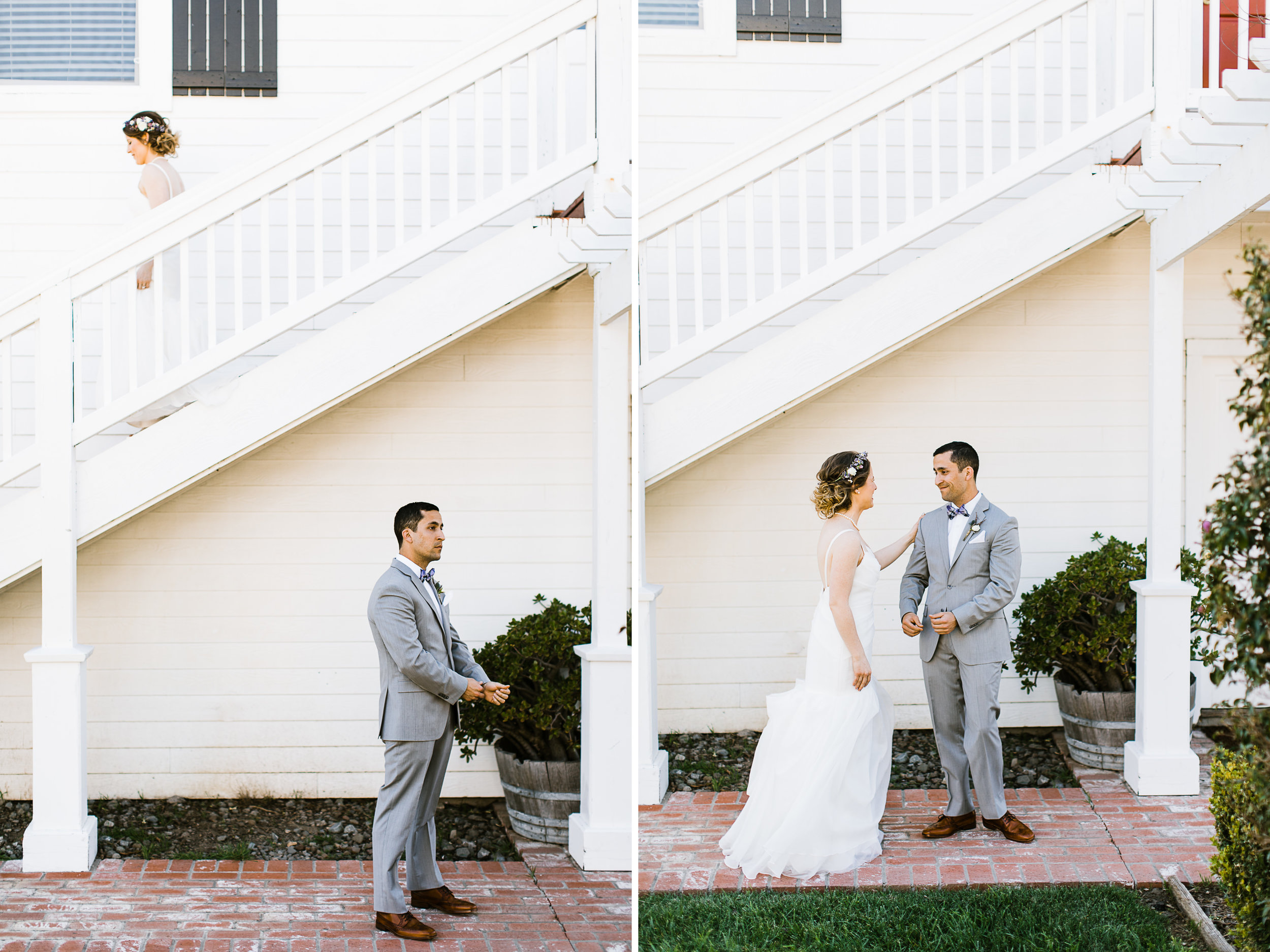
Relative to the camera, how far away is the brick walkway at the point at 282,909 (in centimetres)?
293

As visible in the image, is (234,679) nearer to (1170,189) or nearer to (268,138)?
(268,138)

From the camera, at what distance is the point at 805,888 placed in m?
2.96

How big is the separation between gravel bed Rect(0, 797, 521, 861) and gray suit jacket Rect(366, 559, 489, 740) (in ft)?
2.61

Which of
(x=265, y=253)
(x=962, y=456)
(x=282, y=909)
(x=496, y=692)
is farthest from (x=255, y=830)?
(x=962, y=456)

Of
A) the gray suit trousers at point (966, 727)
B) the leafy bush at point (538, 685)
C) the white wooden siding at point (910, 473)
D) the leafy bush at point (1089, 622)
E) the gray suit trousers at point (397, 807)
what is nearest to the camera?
the gray suit trousers at point (397, 807)

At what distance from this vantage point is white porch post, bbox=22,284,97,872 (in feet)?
10.5

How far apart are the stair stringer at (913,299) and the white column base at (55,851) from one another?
2106 mm

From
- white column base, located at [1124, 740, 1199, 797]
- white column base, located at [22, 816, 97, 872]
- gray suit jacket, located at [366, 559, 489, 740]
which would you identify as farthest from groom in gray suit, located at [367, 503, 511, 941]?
white column base, located at [1124, 740, 1199, 797]

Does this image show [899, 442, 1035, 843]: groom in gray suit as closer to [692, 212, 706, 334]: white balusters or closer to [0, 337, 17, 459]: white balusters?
[692, 212, 706, 334]: white balusters

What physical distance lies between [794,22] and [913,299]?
112 centimetres

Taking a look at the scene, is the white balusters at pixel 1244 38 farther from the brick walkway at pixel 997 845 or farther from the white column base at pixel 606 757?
the white column base at pixel 606 757

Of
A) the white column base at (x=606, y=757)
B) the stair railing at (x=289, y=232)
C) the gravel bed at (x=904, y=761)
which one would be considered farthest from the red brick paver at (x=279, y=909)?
the stair railing at (x=289, y=232)

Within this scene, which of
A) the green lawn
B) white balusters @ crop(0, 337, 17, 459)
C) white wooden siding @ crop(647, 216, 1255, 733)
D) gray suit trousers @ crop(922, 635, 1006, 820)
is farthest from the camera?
white wooden siding @ crop(647, 216, 1255, 733)

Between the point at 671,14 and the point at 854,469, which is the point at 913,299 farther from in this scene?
the point at 671,14
